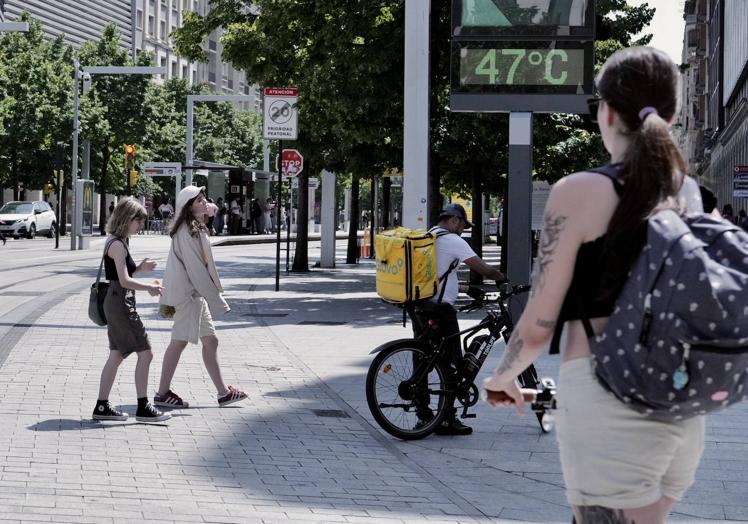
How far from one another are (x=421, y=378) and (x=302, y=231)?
20.4m

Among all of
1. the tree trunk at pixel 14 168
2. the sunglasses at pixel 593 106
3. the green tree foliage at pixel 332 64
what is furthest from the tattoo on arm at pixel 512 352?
the tree trunk at pixel 14 168

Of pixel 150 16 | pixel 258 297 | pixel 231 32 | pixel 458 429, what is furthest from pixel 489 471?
pixel 150 16

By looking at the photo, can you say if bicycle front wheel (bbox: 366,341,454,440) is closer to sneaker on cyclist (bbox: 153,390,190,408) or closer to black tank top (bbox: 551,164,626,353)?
sneaker on cyclist (bbox: 153,390,190,408)

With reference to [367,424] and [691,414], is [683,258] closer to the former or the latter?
[691,414]

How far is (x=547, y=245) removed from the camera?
2.92m

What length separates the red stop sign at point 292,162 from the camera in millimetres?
26516

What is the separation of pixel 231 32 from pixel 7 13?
46.3 metres

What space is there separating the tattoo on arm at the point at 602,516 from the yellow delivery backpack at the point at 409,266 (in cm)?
512

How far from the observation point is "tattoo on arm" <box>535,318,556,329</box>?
9.59ft

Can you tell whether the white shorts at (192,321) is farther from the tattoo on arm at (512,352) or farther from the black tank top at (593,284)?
the black tank top at (593,284)

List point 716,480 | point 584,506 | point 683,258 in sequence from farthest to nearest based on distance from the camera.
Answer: point 716,480, point 584,506, point 683,258

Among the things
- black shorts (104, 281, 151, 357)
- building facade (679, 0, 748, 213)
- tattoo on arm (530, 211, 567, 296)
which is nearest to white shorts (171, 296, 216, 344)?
black shorts (104, 281, 151, 357)

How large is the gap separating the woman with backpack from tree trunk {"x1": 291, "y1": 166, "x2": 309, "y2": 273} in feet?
84.1

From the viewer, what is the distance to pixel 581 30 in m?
14.5
